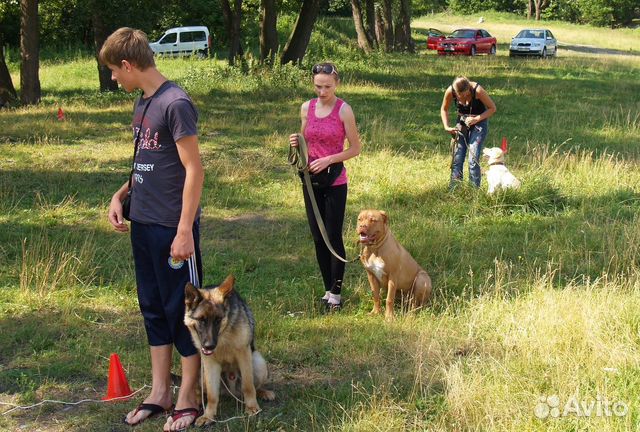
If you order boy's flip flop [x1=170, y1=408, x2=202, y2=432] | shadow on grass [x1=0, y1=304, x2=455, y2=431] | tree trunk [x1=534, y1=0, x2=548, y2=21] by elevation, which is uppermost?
tree trunk [x1=534, y1=0, x2=548, y2=21]

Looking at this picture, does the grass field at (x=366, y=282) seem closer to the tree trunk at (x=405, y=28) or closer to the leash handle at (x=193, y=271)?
the leash handle at (x=193, y=271)

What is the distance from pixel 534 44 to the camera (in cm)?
3906

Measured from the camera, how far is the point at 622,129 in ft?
48.5

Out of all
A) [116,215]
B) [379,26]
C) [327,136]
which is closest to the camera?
[116,215]

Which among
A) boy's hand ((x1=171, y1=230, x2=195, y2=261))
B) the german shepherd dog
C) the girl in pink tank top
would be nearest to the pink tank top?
the girl in pink tank top

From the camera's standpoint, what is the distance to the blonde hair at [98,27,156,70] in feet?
13.2

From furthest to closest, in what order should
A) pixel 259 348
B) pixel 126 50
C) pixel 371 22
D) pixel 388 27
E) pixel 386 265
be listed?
pixel 371 22, pixel 388 27, pixel 386 265, pixel 259 348, pixel 126 50

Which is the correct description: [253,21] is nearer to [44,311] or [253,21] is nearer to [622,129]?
[622,129]

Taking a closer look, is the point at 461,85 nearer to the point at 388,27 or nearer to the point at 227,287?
the point at 227,287

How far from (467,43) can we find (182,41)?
597 inches

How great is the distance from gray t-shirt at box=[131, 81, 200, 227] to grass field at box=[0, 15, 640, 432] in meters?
1.31

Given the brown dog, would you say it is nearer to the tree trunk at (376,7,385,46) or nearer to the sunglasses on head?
the sunglasses on head

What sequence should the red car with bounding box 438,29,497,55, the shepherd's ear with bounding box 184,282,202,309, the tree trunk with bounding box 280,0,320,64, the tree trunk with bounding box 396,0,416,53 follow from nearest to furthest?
the shepherd's ear with bounding box 184,282,202,309
the tree trunk with bounding box 280,0,320,64
the tree trunk with bounding box 396,0,416,53
the red car with bounding box 438,29,497,55

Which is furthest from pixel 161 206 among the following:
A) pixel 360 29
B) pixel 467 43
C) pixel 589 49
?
pixel 589 49
